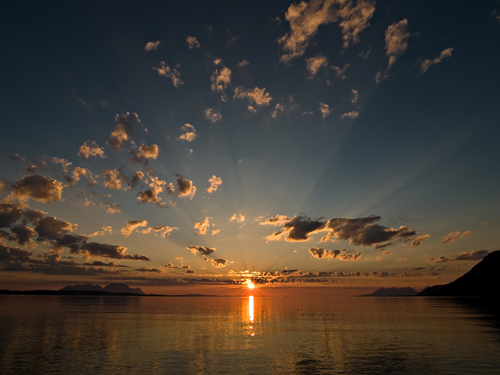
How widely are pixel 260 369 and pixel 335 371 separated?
27.8ft

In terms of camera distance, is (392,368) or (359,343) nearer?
(392,368)

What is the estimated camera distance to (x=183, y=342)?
58031 millimetres

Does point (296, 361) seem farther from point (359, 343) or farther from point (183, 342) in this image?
point (183, 342)

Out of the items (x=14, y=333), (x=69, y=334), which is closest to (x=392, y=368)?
(x=69, y=334)

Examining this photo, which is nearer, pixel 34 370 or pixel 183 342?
pixel 34 370

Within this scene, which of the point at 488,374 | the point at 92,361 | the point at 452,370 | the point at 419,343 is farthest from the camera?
the point at 419,343

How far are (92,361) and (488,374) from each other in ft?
152

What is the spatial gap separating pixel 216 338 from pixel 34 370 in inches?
1303

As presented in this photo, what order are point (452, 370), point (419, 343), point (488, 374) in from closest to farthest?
point (488, 374) < point (452, 370) < point (419, 343)

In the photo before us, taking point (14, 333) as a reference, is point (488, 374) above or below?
below

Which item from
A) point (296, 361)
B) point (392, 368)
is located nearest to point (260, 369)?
point (296, 361)

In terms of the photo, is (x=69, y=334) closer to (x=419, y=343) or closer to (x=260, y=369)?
(x=260, y=369)

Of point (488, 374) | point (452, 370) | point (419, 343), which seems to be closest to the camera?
point (488, 374)

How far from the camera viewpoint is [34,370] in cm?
3694
